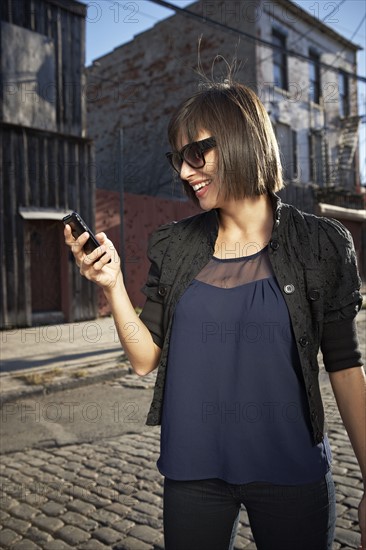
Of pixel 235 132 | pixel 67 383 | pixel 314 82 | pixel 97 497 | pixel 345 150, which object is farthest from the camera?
pixel 345 150

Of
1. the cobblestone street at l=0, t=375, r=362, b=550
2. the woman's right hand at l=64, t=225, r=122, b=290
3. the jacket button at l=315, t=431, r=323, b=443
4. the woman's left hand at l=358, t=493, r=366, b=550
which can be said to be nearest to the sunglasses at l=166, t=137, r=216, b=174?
the woman's right hand at l=64, t=225, r=122, b=290

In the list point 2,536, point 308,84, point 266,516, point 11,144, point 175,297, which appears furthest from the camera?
point 308,84

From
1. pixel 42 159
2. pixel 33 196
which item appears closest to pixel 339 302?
pixel 33 196

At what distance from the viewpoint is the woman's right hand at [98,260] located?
1.59 metres

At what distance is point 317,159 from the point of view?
2189cm

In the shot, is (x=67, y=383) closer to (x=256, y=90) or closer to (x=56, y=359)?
(x=56, y=359)

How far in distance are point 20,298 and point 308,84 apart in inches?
609

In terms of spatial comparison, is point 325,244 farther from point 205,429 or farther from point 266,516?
point 266,516

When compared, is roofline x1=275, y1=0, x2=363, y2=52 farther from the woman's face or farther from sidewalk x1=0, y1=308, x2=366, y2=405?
the woman's face

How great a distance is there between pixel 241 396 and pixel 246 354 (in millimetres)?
134

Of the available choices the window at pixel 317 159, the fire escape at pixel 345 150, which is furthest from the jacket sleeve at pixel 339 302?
the fire escape at pixel 345 150

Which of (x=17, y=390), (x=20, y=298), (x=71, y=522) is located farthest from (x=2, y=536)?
(x=20, y=298)

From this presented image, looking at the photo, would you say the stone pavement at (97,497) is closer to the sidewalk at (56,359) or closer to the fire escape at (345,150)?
the sidewalk at (56,359)

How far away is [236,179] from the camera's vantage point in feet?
5.63
